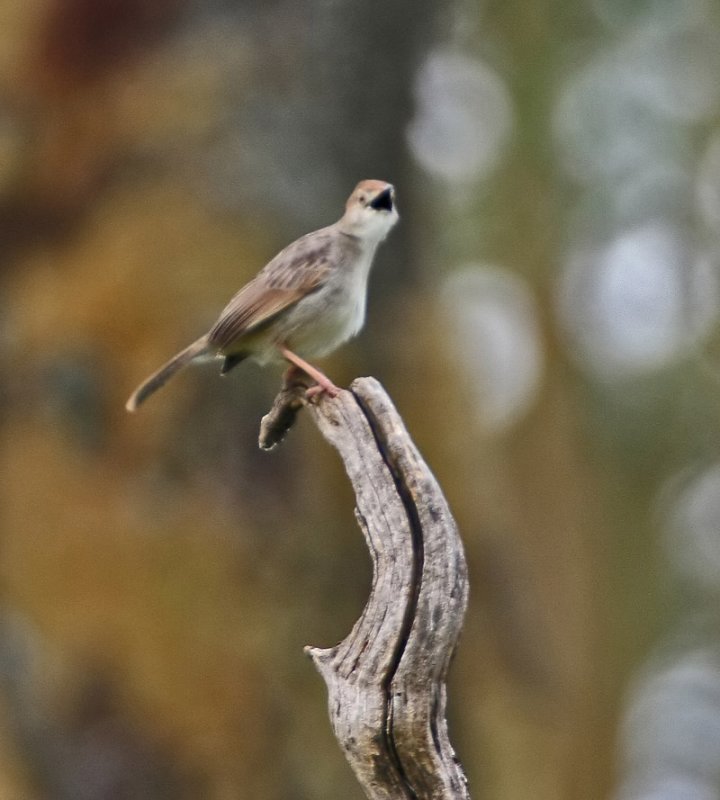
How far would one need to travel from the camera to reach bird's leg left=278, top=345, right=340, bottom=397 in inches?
149

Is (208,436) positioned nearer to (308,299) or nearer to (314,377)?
(308,299)

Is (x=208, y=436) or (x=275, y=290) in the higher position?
(x=208, y=436)

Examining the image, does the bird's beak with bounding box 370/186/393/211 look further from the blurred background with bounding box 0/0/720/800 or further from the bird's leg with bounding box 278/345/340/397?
the blurred background with bounding box 0/0/720/800

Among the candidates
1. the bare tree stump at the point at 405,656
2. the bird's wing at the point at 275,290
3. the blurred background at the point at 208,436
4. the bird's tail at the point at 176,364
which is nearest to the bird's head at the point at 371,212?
the bird's wing at the point at 275,290

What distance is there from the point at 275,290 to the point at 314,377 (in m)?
0.53

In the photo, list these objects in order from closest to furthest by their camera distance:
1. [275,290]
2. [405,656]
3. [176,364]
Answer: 1. [405,656]
2. [275,290]
3. [176,364]

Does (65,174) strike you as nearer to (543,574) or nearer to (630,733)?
(543,574)

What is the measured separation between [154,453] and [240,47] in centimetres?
200

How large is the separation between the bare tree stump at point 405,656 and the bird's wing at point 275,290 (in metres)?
1.19

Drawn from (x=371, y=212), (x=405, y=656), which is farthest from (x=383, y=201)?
(x=405, y=656)

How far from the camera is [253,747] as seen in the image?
721 centimetres

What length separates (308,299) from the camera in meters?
4.45

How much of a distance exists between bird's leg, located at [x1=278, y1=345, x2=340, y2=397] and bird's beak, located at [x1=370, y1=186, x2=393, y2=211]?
50 cm

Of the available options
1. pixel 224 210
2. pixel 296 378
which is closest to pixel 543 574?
pixel 224 210
